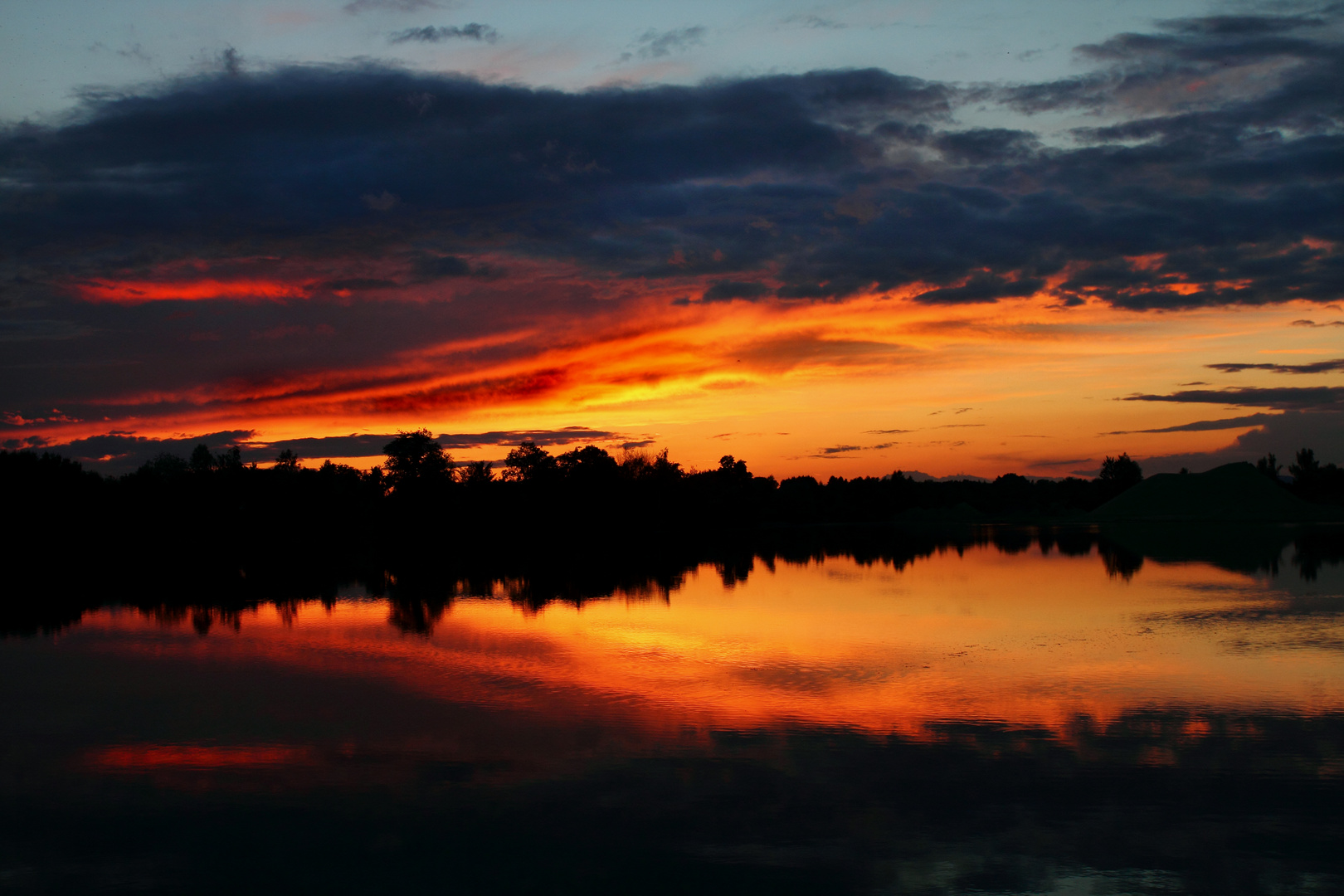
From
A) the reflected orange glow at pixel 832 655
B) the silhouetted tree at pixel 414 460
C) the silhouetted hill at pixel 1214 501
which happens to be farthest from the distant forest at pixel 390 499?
the silhouetted hill at pixel 1214 501

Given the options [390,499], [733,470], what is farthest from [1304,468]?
[390,499]

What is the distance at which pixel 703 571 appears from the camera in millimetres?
43906

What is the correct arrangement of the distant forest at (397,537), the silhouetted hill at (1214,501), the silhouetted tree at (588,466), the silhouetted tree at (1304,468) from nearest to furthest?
the distant forest at (397,537)
the silhouetted tree at (588,466)
the silhouetted hill at (1214,501)
the silhouetted tree at (1304,468)

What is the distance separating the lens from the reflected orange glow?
14664mm

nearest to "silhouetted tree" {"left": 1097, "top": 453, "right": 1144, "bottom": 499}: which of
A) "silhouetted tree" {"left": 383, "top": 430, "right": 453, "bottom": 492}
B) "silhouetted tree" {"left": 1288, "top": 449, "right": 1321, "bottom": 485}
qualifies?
"silhouetted tree" {"left": 1288, "top": 449, "right": 1321, "bottom": 485}

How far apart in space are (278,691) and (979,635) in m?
14.7

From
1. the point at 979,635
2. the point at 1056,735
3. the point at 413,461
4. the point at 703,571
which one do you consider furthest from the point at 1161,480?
the point at 1056,735

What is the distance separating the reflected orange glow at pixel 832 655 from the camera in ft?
48.1

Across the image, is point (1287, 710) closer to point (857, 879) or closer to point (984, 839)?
point (984, 839)

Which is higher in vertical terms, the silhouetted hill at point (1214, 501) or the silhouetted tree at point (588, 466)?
the silhouetted tree at point (588, 466)

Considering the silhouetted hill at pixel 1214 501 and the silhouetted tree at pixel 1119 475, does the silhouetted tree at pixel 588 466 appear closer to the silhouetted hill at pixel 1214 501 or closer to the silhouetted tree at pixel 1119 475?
the silhouetted hill at pixel 1214 501

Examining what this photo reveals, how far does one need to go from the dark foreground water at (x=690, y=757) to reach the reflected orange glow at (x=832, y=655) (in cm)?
12

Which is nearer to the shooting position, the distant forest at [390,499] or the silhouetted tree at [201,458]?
the distant forest at [390,499]

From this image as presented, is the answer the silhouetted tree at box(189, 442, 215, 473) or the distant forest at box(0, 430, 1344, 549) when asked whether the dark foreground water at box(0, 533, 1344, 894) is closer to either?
the distant forest at box(0, 430, 1344, 549)
